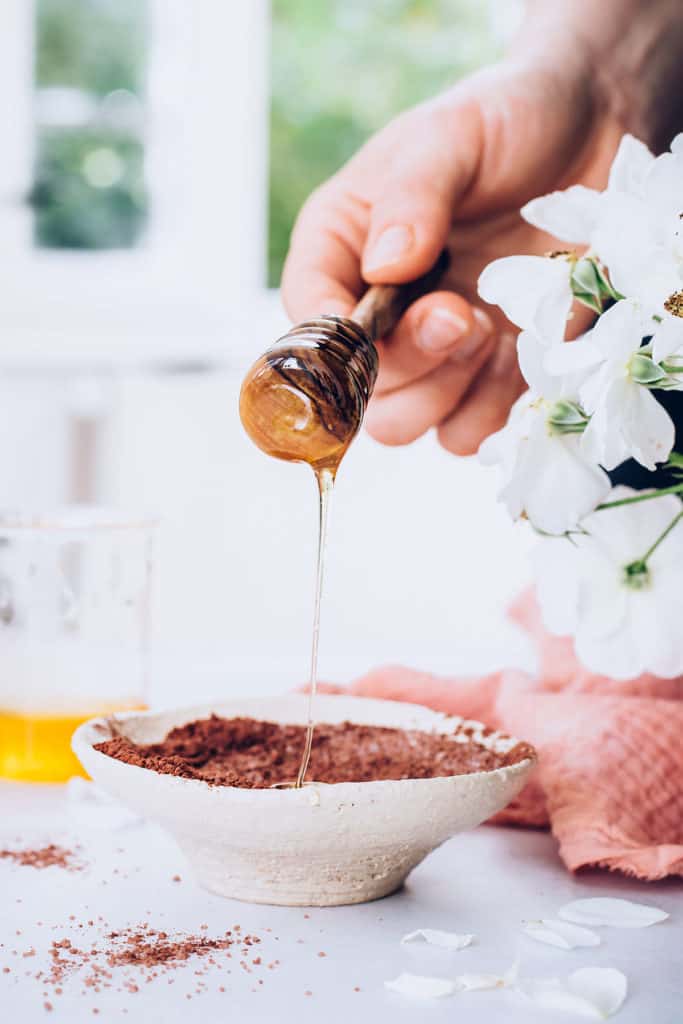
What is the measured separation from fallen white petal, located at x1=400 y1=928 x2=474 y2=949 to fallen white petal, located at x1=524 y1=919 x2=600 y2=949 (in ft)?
0.12

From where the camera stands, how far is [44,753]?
993 mm

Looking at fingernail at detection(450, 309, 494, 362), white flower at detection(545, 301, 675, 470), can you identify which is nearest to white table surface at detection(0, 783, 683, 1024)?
white flower at detection(545, 301, 675, 470)

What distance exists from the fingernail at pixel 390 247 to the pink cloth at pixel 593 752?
34 centimetres

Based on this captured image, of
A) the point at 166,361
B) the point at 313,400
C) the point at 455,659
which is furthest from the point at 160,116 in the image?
the point at 313,400

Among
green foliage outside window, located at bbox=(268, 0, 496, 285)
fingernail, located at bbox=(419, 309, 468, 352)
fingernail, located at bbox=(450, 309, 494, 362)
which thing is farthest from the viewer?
green foliage outside window, located at bbox=(268, 0, 496, 285)

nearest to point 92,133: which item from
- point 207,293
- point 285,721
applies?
point 207,293

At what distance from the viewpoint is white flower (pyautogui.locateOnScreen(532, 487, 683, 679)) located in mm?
723

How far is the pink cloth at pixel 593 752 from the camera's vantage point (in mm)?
793

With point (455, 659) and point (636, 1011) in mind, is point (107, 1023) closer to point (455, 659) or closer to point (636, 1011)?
point (636, 1011)

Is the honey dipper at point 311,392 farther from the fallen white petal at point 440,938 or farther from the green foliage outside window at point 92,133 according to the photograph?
the green foliage outside window at point 92,133

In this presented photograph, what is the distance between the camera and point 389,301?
0.99 meters

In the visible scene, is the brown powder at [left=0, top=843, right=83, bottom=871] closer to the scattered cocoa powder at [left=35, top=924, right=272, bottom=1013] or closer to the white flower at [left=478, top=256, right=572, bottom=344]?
the scattered cocoa powder at [left=35, top=924, right=272, bottom=1013]

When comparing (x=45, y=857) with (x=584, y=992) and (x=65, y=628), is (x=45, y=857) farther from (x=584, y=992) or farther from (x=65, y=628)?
(x=584, y=992)

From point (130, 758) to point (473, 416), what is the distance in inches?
25.2
